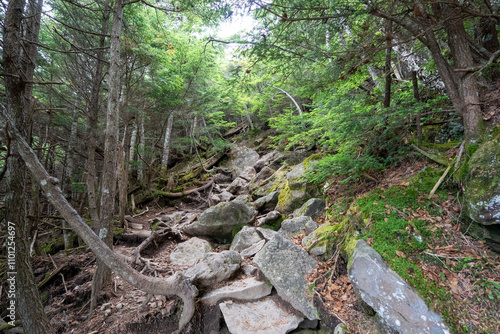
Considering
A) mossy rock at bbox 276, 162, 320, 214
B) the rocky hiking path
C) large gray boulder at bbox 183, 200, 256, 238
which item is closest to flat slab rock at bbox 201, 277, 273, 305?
the rocky hiking path

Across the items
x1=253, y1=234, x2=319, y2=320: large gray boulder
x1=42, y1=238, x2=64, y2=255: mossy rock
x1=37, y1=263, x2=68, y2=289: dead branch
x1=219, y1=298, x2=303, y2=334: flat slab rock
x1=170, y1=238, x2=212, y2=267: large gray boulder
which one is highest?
x1=253, y1=234, x2=319, y2=320: large gray boulder

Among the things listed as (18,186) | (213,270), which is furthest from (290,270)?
(18,186)

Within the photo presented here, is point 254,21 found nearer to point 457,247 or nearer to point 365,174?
point 365,174

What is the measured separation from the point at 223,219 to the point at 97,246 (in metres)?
4.88

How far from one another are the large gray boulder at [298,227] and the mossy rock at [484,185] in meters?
3.06

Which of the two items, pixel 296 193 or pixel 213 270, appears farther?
pixel 296 193

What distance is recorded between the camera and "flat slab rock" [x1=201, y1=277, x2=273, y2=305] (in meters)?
4.00

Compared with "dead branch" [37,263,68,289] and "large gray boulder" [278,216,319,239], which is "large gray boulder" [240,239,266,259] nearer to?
"large gray boulder" [278,216,319,239]

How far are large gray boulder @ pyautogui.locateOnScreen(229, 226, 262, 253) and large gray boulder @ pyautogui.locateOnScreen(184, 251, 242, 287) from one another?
135 cm

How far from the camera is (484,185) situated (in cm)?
276

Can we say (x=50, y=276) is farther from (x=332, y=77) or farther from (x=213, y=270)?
(x=332, y=77)

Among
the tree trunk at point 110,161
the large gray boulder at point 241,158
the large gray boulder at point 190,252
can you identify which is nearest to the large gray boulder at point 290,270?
the large gray boulder at point 190,252

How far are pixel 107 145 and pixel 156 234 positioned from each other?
13.6 feet

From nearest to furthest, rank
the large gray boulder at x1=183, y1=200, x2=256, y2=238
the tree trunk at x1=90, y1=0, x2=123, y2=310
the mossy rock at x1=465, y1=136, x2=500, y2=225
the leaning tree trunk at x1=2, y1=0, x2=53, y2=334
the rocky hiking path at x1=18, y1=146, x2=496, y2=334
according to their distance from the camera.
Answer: the mossy rock at x1=465, y1=136, x2=500, y2=225 → the rocky hiking path at x1=18, y1=146, x2=496, y2=334 → the leaning tree trunk at x1=2, y1=0, x2=53, y2=334 → the tree trunk at x1=90, y1=0, x2=123, y2=310 → the large gray boulder at x1=183, y1=200, x2=256, y2=238
